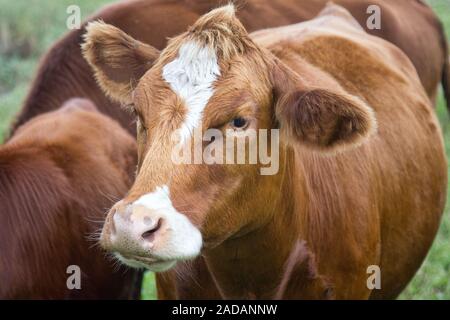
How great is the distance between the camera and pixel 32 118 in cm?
609

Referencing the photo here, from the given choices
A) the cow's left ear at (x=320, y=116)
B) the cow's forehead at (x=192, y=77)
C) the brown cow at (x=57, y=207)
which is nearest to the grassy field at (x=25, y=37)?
the brown cow at (x=57, y=207)

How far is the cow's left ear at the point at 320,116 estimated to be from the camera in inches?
137

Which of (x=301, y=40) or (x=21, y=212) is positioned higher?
(x=301, y=40)

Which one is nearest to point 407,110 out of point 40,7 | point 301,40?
point 301,40

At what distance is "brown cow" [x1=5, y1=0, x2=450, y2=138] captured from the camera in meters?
6.46

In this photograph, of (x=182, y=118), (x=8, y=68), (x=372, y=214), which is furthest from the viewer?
(x=8, y=68)

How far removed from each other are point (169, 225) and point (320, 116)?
2.74 ft

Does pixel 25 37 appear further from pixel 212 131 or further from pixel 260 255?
pixel 212 131

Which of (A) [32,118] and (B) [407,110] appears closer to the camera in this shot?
(B) [407,110]

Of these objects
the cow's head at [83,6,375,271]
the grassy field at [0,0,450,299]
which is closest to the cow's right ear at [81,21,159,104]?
the cow's head at [83,6,375,271]

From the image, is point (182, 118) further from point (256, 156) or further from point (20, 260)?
point (20, 260)

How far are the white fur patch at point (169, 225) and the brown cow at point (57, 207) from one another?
1577 millimetres

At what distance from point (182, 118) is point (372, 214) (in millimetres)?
1355

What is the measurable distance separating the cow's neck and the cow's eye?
417 millimetres
